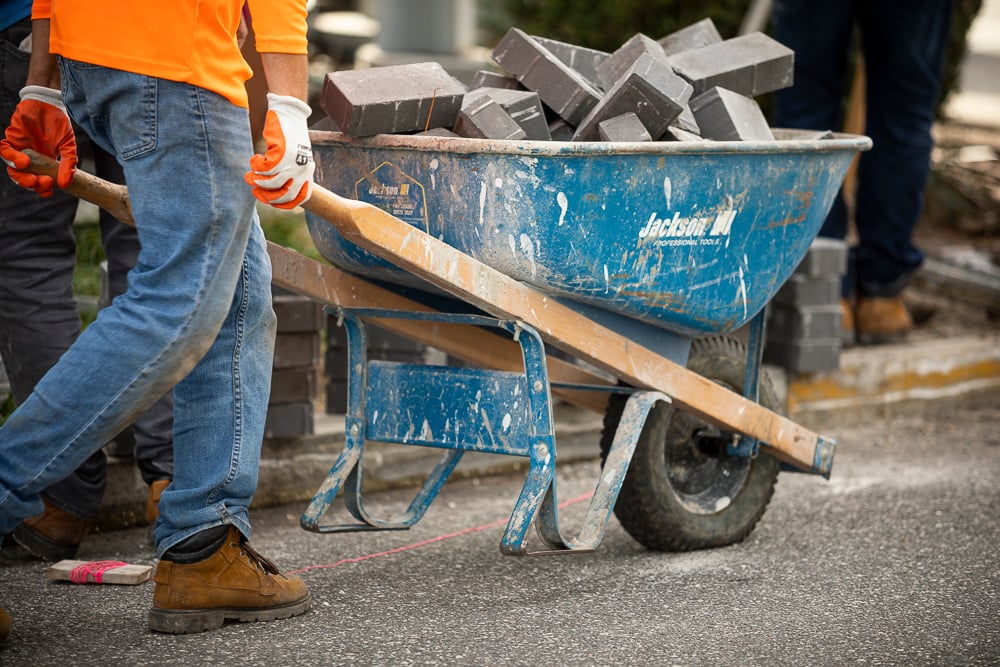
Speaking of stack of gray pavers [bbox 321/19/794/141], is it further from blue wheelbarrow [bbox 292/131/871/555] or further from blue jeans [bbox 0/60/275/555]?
blue jeans [bbox 0/60/275/555]

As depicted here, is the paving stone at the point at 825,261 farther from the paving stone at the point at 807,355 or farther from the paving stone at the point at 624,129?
the paving stone at the point at 624,129

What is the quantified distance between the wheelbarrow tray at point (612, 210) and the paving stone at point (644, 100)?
0.12 m

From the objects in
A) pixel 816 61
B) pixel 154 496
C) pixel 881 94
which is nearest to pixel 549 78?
pixel 154 496

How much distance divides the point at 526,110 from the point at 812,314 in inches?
86.9

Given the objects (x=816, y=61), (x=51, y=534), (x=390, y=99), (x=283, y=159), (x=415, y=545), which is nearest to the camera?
(x=283, y=159)

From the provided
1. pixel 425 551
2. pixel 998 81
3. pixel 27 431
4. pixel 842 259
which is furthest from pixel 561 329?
pixel 998 81

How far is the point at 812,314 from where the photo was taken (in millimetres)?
4875

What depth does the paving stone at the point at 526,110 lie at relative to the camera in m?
3.00

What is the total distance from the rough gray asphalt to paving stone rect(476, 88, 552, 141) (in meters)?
1.07

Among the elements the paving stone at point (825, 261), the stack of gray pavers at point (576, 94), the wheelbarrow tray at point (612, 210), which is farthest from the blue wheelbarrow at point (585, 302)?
the paving stone at point (825, 261)

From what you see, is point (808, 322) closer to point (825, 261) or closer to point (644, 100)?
point (825, 261)

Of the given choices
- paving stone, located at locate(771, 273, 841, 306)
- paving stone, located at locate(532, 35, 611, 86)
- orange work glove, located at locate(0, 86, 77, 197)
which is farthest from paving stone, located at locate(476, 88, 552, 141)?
paving stone, located at locate(771, 273, 841, 306)

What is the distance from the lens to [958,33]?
6.67 metres

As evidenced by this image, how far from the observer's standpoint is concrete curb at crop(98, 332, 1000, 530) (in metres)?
3.89
